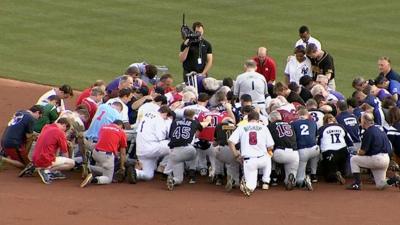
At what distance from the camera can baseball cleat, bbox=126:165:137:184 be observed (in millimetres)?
17578

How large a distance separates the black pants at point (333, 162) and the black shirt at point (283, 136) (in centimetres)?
68

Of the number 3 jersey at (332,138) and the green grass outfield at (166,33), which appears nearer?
the number 3 jersey at (332,138)

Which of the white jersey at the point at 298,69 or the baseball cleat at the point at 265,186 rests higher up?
the white jersey at the point at 298,69

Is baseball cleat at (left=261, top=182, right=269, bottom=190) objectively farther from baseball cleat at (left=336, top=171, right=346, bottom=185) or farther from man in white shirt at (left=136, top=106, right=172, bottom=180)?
man in white shirt at (left=136, top=106, right=172, bottom=180)

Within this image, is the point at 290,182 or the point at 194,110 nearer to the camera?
the point at 290,182

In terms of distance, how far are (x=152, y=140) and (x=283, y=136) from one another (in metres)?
2.26

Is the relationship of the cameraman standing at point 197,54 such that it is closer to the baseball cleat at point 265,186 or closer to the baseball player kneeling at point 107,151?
the baseball player kneeling at point 107,151

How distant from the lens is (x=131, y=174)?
17594 mm

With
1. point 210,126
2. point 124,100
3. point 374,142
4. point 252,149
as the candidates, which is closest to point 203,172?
point 210,126

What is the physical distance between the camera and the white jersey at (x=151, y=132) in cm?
1784

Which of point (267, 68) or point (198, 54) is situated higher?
point (198, 54)

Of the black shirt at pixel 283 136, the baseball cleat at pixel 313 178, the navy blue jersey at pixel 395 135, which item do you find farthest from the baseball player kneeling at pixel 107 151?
the navy blue jersey at pixel 395 135

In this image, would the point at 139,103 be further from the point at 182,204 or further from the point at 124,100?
the point at 182,204

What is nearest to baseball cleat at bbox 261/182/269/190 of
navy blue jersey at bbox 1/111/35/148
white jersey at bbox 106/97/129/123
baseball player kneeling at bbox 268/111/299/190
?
baseball player kneeling at bbox 268/111/299/190
